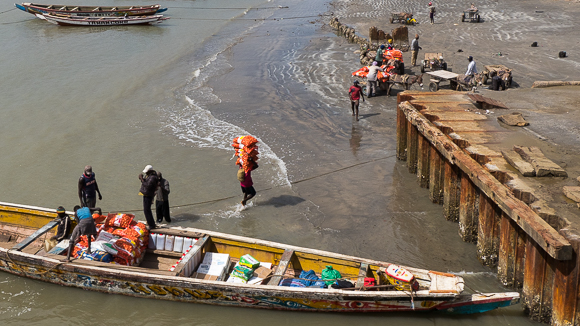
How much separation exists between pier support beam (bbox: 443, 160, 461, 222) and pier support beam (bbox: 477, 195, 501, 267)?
1.47 meters

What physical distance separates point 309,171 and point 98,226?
6819mm

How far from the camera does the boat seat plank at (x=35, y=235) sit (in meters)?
10.9

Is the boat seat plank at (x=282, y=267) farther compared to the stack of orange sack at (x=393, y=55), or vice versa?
the stack of orange sack at (x=393, y=55)

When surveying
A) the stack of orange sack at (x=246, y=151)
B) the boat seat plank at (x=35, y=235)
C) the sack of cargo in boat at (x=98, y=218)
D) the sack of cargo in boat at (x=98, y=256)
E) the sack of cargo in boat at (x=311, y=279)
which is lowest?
the sack of cargo in boat at (x=311, y=279)

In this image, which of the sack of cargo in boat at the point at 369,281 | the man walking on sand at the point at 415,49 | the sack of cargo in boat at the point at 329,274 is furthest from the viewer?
the man walking on sand at the point at 415,49

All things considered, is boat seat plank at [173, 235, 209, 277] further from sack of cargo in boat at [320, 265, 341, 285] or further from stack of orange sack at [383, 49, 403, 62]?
stack of orange sack at [383, 49, 403, 62]

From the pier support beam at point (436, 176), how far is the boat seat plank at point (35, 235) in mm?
9328

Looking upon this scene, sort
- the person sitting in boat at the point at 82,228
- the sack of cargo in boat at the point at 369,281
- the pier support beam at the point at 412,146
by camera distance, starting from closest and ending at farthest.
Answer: the sack of cargo in boat at the point at 369,281 → the person sitting in boat at the point at 82,228 → the pier support beam at the point at 412,146

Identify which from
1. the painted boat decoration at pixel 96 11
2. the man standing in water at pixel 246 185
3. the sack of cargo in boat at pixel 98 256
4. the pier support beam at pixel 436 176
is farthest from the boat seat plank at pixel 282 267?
the painted boat decoration at pixel 96 11

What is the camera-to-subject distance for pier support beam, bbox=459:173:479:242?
10.9m

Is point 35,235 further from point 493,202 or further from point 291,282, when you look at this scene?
point 493,202

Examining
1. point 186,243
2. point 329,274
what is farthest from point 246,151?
point 329,274

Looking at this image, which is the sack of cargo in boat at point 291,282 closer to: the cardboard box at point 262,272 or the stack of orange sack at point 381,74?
the cardboard box at point 262,272

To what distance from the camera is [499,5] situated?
1828 inches
